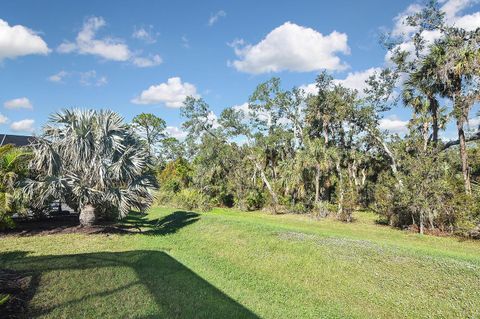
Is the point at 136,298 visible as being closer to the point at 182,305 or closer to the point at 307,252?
the point at 182,305

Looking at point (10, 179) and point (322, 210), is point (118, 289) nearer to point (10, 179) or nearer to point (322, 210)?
point (10, 179)

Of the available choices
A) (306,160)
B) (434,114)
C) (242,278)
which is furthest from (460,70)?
(242,278)

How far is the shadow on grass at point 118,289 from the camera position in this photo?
505 cm

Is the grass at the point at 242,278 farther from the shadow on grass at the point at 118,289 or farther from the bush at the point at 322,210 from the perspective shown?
the bush at the point at 322,210

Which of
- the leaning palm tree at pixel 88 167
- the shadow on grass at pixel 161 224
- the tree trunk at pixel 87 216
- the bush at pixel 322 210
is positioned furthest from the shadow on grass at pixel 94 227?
the bush at pixel 322 210

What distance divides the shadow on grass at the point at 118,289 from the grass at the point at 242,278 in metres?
0.02

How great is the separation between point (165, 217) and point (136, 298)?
10.5 m

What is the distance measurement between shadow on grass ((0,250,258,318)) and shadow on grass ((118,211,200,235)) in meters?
4.05

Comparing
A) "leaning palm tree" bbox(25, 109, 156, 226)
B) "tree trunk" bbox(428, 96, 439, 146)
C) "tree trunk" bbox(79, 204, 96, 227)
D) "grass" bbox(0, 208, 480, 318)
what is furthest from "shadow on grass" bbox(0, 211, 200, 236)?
"tree trunk" bbox(428, 96, 439, 146)

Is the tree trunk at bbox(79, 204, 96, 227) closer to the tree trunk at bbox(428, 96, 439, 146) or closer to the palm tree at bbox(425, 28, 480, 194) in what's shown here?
the palm tree at bbox(425, 28, 480, 194)

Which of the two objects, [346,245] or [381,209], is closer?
[346,245]

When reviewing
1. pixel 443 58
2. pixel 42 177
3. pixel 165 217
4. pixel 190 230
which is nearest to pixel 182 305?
pixel 190 230

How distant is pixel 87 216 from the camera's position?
11570mm

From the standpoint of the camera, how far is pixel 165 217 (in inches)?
621
